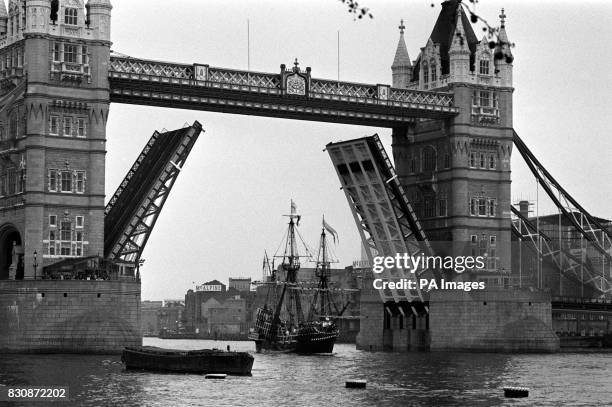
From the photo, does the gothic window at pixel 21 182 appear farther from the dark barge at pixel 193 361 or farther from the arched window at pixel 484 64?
the arched window at pixel 484 64

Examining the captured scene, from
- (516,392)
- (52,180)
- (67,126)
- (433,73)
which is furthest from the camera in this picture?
(433,73)

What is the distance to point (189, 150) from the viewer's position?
8431cm

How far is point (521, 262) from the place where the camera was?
10644 centimetres

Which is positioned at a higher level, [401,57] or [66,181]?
[401,57]

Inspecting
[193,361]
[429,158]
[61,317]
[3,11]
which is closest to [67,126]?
[3,11]

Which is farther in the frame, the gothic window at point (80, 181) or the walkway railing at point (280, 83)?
the walkway railing at point (280, 83)

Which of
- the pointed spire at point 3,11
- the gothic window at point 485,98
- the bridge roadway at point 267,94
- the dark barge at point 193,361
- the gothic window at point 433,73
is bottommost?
the dark barge at point 193,361

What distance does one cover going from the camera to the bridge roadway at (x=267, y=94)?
282 ft

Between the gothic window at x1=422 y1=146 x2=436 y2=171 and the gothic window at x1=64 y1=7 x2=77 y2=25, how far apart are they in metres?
29.2

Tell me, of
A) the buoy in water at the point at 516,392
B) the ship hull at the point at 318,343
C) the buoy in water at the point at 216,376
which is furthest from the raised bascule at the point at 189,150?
the buoy in water at the point at 516,392

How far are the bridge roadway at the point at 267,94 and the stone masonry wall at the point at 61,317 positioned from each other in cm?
1294

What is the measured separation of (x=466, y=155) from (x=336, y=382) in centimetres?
3500

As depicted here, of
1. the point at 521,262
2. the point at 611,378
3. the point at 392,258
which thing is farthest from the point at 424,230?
the point at 611,378

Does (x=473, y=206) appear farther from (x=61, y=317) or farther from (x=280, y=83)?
(x=61, y=317)
